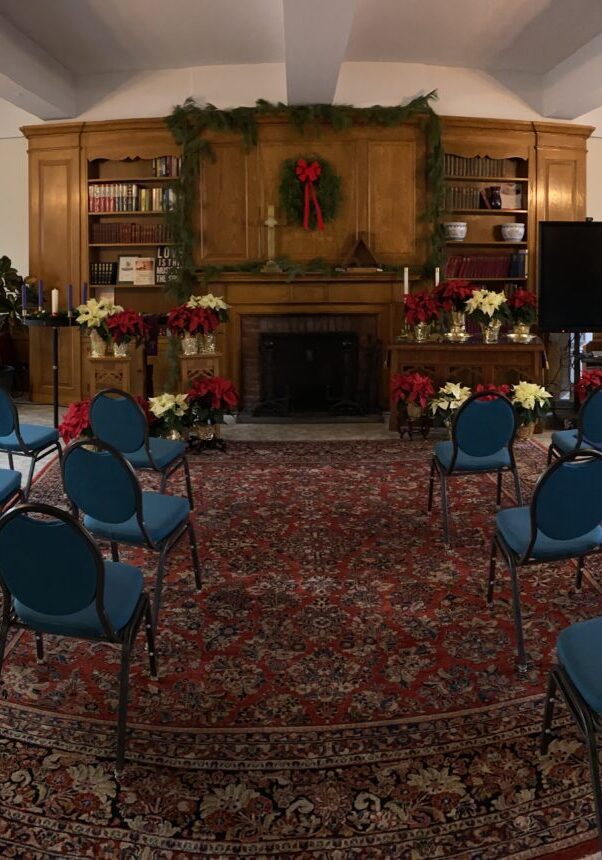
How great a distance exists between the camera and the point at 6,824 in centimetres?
204

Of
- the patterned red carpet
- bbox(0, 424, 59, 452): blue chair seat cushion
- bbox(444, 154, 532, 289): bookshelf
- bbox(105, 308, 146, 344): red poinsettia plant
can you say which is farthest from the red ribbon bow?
the patterned red carpet

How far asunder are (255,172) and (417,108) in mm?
1765

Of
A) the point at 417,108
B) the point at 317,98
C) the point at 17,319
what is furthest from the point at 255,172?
the point at 17,319

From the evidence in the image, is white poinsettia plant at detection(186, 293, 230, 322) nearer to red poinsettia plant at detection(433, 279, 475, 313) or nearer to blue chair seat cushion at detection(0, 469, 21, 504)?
Result: red poinsettia plant at detection(433, 279, 475, 313)

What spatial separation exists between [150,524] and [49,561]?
1.00 m

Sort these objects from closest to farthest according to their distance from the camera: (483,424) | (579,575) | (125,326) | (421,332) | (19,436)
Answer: (579,575) → (483,424) → (19,436) → (125,326) → (421,332)

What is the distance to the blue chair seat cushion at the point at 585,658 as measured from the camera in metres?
1.97

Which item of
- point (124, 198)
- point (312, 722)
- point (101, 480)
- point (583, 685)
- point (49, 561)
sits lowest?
point (312, 722)

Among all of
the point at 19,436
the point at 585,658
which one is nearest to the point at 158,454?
the point at 19,436

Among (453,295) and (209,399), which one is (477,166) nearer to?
(453,295)

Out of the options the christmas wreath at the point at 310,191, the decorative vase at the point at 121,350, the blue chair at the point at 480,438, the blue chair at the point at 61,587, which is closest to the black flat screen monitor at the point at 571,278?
the christmas wreath at the point at 310,191

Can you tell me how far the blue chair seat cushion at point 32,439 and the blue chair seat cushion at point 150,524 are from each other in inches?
58.4

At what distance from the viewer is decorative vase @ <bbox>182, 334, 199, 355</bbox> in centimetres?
636

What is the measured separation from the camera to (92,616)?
2379mm
